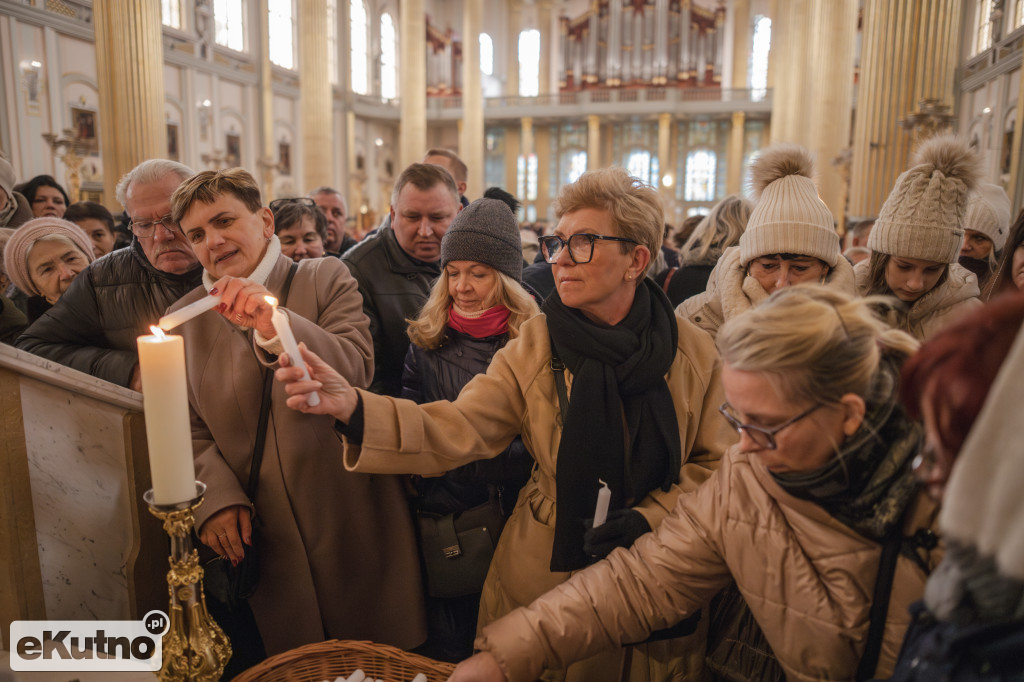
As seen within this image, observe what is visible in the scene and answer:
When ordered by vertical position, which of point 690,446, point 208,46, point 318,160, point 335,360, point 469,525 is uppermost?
point 208,46

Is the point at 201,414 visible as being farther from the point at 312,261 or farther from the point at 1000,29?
the point at 1000,29

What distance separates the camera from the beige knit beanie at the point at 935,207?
1.92 metres

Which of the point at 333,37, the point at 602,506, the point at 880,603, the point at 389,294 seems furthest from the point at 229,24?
the point at 880,603

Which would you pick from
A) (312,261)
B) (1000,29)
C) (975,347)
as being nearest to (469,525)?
(312,261)

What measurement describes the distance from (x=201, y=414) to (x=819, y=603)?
1.42 m

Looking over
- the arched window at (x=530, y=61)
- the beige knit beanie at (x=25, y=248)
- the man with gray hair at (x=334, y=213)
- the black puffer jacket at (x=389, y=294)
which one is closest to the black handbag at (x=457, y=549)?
the black puffer jacket at (x=389, y=294)

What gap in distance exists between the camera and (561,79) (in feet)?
84.6

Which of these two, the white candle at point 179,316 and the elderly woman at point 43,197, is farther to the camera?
the elderly woman at point 43,197

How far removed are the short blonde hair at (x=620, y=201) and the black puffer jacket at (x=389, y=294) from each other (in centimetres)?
105

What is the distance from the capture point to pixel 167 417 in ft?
3.07

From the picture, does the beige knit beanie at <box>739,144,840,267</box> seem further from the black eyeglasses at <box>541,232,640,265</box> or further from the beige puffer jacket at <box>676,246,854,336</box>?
the black eyeglasses at <box>541,232,640,265</box>

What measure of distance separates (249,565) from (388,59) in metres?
24.1

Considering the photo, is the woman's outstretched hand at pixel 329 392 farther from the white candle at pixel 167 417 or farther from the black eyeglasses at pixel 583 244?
the black eyeglasses at pixel 583 244

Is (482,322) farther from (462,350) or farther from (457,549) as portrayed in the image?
(457,549)
